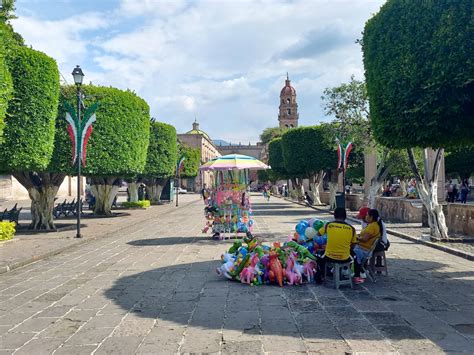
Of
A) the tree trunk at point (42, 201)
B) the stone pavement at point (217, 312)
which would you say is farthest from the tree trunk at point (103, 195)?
the stone pavement at point (217, 312)

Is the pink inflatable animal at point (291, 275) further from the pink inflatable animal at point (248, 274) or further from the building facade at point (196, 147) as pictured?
the building facade at point (196, 147)

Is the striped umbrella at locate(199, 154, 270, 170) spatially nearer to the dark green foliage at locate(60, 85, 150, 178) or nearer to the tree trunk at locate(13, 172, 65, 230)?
the dark green foliage at locate(60, 85, 150, 178)

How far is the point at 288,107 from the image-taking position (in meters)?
99.8

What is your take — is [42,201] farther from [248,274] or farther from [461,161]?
[461,161]

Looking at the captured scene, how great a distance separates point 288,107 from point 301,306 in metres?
95.8

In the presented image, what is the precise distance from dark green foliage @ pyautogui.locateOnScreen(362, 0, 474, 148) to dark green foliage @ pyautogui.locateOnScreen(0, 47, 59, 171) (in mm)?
10477

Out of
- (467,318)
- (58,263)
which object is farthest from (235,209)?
(467,318)

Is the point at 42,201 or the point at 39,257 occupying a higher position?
the point at 42,201

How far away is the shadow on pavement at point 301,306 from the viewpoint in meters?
5.18

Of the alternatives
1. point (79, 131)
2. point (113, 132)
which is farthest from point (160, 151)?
point (79, 131)

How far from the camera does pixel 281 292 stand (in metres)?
7.19

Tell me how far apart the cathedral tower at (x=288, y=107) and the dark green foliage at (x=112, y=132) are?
78469 mm

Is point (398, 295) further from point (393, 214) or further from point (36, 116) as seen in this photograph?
point (393, 214)

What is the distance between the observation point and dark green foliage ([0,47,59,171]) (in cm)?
1347
